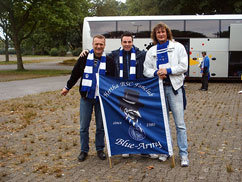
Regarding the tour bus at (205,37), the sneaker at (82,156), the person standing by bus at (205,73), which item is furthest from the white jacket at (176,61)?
the tour bus at (205,37)

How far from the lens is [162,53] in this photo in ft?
16.1

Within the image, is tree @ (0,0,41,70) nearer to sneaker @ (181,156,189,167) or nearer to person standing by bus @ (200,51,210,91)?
person standing by bus @ (200,51,210,91)

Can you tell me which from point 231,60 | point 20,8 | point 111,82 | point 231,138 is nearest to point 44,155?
point 111,82

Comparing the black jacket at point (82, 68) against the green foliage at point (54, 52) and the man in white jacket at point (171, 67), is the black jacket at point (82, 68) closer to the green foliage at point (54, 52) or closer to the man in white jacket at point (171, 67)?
the man in white jacket at point (171, 67)

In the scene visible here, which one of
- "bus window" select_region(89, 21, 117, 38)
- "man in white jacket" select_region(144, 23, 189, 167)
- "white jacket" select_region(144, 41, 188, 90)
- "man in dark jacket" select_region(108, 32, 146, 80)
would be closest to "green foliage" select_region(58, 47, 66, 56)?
"bus window" select_region(89, 21, 117, 38)

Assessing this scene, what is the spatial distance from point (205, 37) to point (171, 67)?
51.3ft

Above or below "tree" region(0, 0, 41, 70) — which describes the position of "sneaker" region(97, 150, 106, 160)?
below

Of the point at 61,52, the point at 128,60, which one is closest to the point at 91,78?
the point at 128,60

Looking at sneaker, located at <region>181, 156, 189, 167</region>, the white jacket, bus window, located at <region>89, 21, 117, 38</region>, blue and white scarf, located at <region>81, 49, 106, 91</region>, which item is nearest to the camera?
the white jacket

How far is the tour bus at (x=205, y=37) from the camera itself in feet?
63.8

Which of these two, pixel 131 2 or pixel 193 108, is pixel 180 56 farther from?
pixel 131 2

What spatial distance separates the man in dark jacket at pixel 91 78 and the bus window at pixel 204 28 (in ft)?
50.3

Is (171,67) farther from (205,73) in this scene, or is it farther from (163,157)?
(205,73)

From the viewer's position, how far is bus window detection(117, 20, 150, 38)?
19.9 meters
